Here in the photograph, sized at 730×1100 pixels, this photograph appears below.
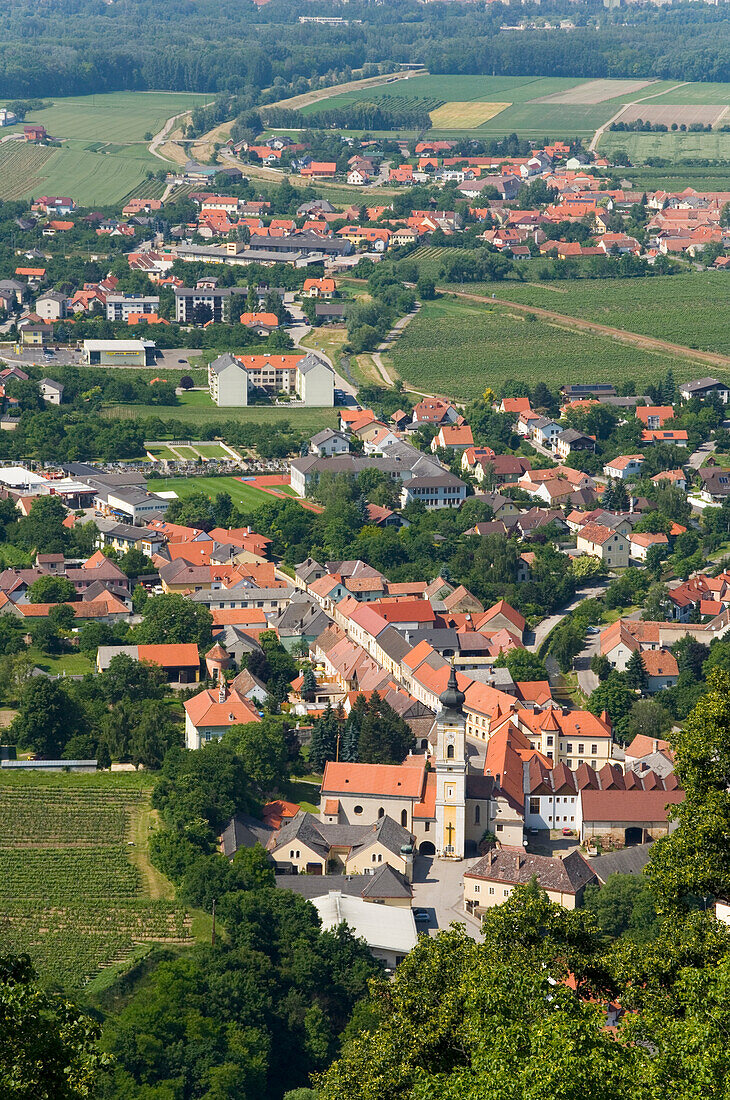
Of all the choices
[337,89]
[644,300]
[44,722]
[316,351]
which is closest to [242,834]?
[44,722]

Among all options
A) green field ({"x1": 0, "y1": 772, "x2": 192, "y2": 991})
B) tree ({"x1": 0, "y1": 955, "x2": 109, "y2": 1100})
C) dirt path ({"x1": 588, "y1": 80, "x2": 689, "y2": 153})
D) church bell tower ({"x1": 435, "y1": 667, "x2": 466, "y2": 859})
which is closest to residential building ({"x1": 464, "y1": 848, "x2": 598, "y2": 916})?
church bell tower ({"x1": 435, "y1": 667, "x2": 466, "y2": 859})

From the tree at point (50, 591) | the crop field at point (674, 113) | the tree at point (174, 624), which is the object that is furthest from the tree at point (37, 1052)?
the crop field at point (674, 113)

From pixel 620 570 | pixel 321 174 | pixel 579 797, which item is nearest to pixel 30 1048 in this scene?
pixel 579 797

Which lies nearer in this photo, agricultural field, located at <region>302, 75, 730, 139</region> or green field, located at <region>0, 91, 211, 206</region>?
green field, located at <region>0, 91, 211, 206</region>

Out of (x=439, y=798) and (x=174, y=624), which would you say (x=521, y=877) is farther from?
(x=174, y=624)

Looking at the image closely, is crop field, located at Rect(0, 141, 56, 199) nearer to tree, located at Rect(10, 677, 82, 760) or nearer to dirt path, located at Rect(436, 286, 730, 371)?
dirt path, located at Rect(436, 286, 730, 371)

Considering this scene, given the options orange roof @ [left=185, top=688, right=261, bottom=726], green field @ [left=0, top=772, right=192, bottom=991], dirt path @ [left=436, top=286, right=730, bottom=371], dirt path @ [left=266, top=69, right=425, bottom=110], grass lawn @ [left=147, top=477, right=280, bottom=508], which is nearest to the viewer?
green field @ [left=0, top=772, right=192, bottom=991]
